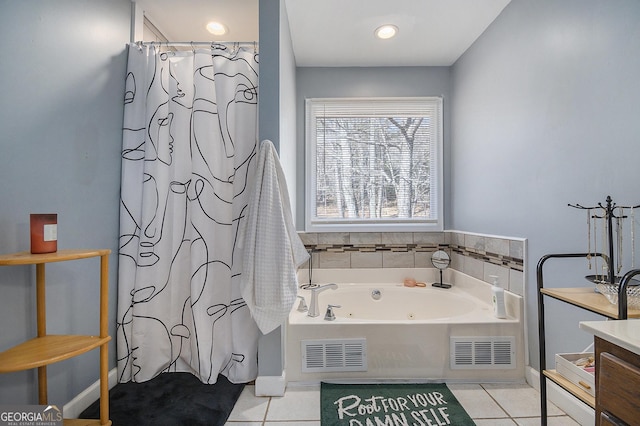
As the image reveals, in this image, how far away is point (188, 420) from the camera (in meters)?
1.55

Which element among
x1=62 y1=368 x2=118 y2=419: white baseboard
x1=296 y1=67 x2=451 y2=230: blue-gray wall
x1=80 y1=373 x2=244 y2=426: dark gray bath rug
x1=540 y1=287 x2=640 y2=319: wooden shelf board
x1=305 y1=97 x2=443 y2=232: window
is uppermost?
x1=296 y1=67 x2=451 y2=230: blue-gray wall

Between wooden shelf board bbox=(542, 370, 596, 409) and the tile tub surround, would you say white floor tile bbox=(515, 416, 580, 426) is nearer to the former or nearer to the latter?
wooden shelf board bbox=(542, 370, 596, 409)

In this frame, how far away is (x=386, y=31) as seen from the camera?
2348mm

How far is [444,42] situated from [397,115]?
2.19 feet

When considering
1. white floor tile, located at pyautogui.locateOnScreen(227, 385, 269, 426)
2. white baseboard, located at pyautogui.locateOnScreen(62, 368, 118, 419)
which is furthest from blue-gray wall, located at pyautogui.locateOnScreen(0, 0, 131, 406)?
white floor tile, located at pyautogui.locateOnScreen(227, 385, 269, 426)

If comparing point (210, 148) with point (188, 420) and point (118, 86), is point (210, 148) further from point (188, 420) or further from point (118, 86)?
point (188, 420)

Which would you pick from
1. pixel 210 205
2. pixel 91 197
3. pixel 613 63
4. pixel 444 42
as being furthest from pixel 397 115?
pixel 91 197

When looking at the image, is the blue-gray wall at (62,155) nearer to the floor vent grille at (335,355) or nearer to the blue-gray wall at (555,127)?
the floor vent grille at (335,355)

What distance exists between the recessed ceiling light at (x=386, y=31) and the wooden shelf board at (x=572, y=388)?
7.61ft

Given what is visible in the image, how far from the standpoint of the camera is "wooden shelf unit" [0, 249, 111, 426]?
111 centimetres

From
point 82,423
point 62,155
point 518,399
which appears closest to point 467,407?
point 518,399

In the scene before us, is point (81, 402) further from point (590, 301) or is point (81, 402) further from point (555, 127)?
point (555, 127)

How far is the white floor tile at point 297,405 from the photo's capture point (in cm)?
164

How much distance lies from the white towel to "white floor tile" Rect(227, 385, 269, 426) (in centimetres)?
41
